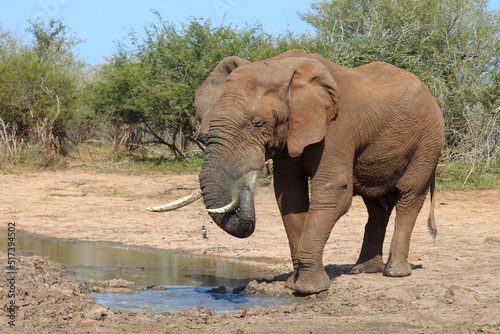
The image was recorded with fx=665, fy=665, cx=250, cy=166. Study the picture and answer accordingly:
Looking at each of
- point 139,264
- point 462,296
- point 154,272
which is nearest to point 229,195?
point 462,296

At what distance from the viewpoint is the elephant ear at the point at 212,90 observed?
6.07 metres

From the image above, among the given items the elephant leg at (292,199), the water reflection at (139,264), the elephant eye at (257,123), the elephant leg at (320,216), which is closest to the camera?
the elephant eye at (257,123)

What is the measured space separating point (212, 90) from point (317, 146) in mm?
1120

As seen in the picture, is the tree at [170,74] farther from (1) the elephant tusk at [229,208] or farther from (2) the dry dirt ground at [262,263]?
(1) the elephant tusk at [229,208]

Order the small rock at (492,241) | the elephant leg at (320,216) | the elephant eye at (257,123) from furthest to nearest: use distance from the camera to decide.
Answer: the small rock at (492,241), the elephant leg at (320,216), the elephant eye at (257,123)

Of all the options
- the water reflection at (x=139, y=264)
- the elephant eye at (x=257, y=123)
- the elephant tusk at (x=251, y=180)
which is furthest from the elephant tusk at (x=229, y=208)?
the water reflection at (x=139, y=264)

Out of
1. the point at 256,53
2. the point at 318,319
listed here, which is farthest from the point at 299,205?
the point at 256,53

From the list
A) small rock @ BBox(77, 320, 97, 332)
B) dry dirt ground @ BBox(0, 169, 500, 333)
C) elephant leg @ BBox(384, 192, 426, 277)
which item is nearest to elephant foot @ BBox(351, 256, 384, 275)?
dry dirt ground @ BBox(0, 169, 500, 333)

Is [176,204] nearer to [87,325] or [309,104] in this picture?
[87,325]

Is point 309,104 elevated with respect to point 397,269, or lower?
elevated

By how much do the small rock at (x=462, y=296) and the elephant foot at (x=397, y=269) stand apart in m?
1.11

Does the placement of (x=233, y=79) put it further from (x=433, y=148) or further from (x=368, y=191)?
(x=433, y=148)

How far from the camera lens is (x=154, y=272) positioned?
7.69 metres

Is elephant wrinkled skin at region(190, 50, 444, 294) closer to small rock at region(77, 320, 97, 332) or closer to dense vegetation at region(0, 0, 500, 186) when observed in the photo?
small rock at region(77, 320, 97, 332)
